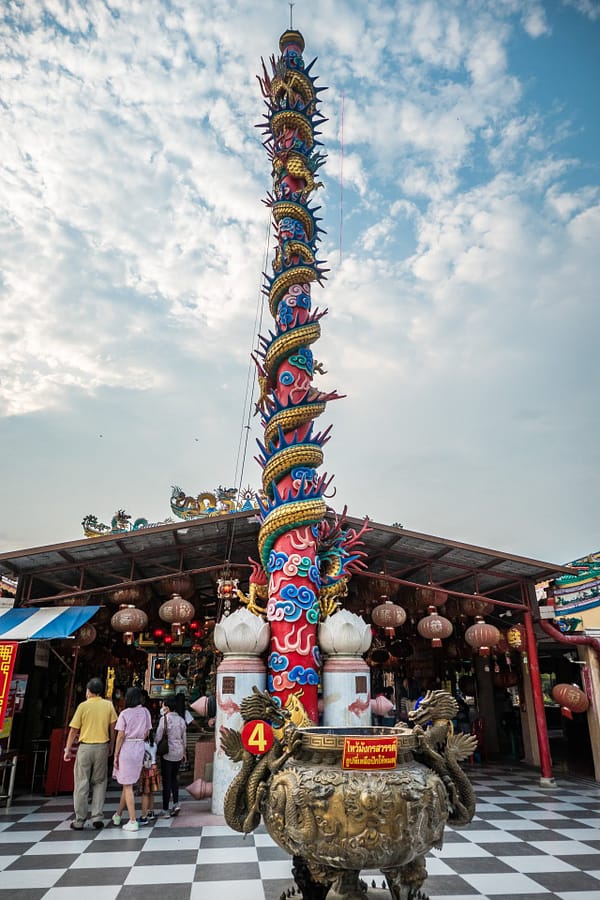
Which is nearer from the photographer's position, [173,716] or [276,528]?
[173,716]

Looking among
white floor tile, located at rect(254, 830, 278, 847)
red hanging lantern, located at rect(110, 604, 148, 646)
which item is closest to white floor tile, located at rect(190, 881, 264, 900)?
white floor tile, located at rect(254, 830, 278, 847)

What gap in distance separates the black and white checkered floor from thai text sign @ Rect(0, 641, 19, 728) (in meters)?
1.19

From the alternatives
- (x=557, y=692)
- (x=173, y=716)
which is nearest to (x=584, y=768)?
Answer: (x=557, y=692)

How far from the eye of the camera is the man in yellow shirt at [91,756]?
5.84 metres

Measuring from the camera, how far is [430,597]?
9203mm

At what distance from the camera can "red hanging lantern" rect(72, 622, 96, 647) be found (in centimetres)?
870

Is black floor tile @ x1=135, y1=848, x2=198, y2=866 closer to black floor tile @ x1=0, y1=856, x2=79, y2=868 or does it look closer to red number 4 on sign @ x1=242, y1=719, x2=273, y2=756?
black floor tile @ x1=0, y1=856, x2=79, y2=868

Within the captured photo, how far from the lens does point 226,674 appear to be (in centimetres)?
711

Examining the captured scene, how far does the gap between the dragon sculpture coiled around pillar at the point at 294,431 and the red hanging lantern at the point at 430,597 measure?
1.45m

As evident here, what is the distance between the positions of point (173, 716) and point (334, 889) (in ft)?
11.7

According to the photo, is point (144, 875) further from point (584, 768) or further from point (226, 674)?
point (584, 768)

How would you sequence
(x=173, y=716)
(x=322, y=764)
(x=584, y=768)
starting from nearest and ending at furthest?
(x=322, y=764), (x=173, y=716), (x=584, y=768)

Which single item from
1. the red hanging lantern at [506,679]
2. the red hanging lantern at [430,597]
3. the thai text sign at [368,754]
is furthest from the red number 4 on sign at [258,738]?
the red hanging lantern at [506,679]

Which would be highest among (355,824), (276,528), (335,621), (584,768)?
(276,528)
